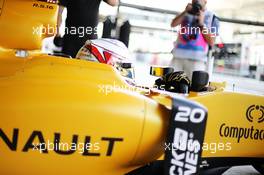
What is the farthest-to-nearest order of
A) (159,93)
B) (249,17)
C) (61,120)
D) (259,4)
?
(249,17) < (259,4) < (159,93) < (61,120)

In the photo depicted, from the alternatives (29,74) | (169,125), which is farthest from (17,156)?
(169,125)

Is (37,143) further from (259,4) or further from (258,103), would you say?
(259,4)

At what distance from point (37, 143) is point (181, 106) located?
410 mm

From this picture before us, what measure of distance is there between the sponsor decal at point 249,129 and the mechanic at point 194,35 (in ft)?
3.17

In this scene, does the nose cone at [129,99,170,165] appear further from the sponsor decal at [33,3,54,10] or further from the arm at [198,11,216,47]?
the arm at [198,11,216,47]

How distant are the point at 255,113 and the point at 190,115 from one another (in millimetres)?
651

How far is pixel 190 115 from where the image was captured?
974 mm

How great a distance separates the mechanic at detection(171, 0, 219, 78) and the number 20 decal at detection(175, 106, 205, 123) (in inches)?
56.6

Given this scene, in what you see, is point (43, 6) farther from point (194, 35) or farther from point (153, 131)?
point (194, 35)

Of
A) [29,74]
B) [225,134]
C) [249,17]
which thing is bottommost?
[225,134]

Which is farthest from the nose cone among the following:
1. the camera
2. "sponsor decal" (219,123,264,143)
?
the camera

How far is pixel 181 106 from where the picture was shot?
38.4 inches

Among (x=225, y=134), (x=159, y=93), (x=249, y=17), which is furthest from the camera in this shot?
(x=249, y=17)

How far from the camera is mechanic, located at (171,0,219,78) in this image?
232 centimetres
